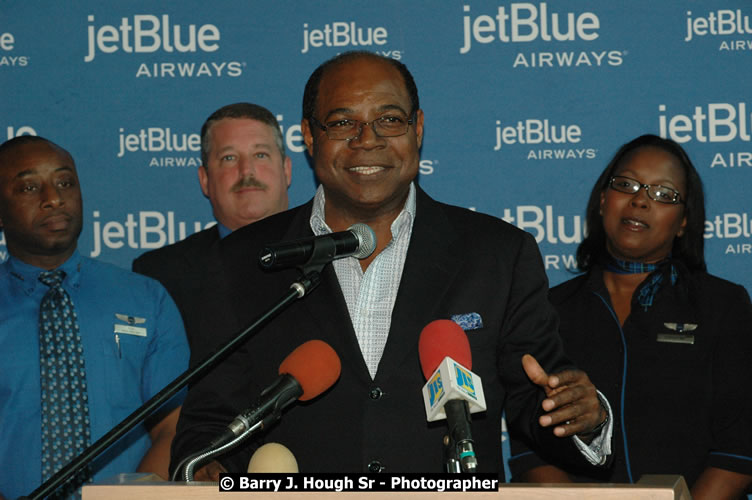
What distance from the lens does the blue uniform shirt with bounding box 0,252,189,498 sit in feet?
12.4

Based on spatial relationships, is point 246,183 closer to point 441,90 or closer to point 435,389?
point 441,90

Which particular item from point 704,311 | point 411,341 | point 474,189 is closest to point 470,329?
point 411,341

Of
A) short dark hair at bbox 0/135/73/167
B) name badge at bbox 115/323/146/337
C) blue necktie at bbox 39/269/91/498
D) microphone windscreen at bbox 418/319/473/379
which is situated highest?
short dark hair at bbox 0/135/73/167

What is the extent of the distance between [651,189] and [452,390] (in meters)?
2.84

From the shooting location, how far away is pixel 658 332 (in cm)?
392

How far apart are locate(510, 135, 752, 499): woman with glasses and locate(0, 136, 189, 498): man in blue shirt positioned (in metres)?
1.73

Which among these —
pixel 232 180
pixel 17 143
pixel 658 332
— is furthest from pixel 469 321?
pixel 17 143

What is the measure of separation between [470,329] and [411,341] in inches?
7.7

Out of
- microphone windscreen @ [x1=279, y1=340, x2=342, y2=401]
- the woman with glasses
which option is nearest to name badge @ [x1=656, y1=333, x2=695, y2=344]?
the woman with glasses

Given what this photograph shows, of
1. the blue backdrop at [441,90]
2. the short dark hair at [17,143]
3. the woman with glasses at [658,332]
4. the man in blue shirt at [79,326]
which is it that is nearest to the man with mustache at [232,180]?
the blue backdrop at [441,90]

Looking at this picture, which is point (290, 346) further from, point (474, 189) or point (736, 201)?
point (736, 201)

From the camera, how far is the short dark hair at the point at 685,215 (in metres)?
4.14

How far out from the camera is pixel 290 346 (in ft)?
9.03

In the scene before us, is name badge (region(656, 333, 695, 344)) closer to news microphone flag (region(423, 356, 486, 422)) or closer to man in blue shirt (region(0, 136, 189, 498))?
man in blue shirt (region(0, 136, 189, 498))
